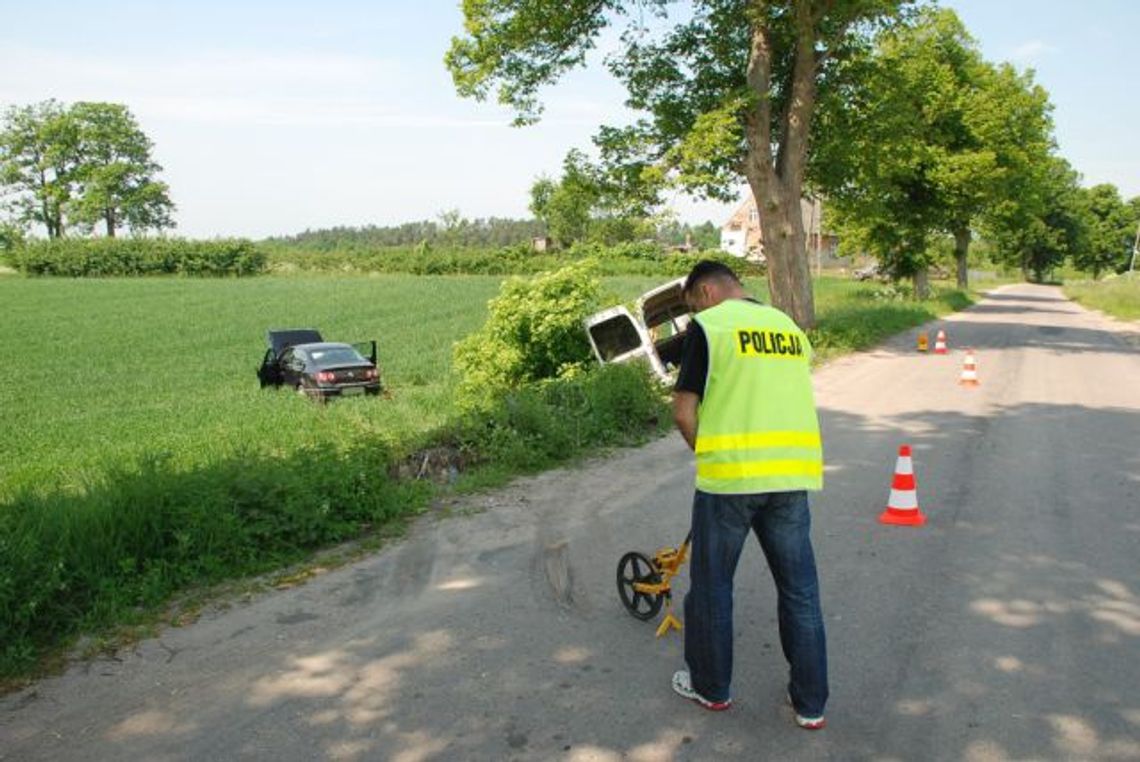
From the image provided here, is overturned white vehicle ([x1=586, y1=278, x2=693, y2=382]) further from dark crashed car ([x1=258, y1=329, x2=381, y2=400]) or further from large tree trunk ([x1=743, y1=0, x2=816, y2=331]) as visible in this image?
large tree trunk ([x1=743, y1=0, x2=816, y2=331])

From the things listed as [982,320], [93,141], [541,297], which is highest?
[93,141]

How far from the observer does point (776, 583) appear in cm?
369

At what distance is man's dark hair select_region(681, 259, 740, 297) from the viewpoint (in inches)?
149

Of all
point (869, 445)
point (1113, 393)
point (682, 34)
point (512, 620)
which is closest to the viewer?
point (512, 620)

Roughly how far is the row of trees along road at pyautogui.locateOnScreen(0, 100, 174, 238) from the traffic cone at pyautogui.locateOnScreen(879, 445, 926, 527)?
323 feet

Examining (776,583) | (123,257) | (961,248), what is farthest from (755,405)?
(123,257)

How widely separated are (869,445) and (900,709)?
605 centimetres

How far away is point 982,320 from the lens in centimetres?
3186

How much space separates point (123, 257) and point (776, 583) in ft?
239

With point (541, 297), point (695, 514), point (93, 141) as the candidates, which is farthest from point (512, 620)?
point (93, 141)

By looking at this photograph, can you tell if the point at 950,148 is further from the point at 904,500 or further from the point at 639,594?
the point at 639,594

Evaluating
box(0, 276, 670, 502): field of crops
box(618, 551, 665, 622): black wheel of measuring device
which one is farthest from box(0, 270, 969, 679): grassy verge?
box(618, 551, 665, 622): black wheel of measuring device

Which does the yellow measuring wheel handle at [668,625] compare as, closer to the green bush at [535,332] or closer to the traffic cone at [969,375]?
the green bush at [535,332]

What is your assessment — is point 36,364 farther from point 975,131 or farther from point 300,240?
point 300,240
